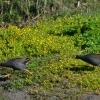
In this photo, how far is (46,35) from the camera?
1272 cm

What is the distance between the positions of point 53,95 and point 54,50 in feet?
7.83

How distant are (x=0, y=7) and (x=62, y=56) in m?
4.38

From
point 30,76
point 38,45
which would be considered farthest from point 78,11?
point 30,76

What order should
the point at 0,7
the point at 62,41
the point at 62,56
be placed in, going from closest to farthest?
the point at 62,56 < the point at 62,41 < the point at 0,7

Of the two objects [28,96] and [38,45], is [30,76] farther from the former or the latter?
[38,45]

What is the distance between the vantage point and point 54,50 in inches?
458

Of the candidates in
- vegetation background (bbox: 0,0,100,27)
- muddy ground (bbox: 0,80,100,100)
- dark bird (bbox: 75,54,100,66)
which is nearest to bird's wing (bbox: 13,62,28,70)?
muddy ground (bbox: 0,80,100,100)

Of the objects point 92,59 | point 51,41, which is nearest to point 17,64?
point 92,59

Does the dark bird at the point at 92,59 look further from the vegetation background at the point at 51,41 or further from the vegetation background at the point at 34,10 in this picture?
the vegetation background at the point at 34,10

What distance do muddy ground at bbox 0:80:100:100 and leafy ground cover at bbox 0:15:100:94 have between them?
0.11 metres

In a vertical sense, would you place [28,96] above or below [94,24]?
below

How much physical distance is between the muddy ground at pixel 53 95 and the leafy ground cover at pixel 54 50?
0.11 metres

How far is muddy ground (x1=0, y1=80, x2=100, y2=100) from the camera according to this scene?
9.30m

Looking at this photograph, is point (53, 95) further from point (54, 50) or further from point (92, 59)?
point (54, 50)
